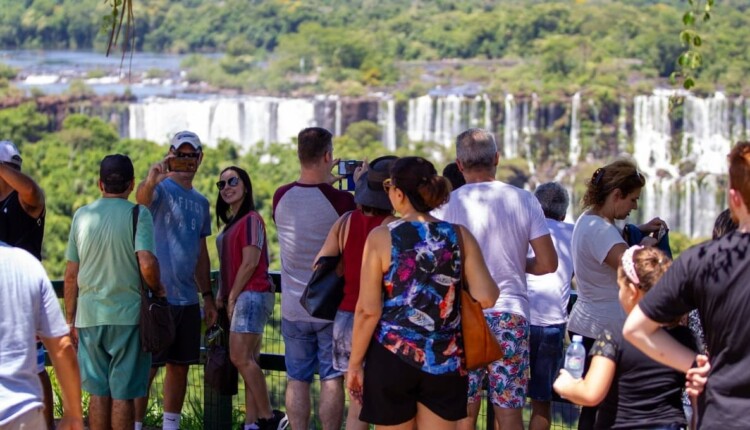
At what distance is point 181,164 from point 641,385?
2.76m

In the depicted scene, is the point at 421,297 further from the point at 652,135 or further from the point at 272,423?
the point at 652,135

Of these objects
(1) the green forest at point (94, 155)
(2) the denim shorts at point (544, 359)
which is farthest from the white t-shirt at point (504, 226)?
(1) the green forest at point (94, 155)

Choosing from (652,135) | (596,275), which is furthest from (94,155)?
(596,275)

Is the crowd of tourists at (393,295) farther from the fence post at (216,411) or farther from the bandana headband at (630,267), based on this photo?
the fence post at (216,411)

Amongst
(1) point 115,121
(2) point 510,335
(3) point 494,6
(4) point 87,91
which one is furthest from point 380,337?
(3) point 494,6

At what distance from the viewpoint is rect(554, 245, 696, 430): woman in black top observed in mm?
3242

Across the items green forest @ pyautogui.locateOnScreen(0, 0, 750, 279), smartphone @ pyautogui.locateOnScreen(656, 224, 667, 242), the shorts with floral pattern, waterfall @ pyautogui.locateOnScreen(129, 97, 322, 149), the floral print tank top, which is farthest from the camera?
waterfall @ pyautogui.locateOnScreen(129, 97, 322, 149)

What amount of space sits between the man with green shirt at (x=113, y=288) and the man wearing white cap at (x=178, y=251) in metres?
0.37

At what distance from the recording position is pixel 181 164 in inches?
211

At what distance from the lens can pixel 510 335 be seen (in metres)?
4.53

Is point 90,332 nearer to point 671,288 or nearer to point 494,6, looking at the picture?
point 671,288

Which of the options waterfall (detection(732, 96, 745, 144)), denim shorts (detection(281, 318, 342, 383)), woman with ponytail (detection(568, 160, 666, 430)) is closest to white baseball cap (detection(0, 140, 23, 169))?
denim shorts (detection(281, 318, 342, 383))

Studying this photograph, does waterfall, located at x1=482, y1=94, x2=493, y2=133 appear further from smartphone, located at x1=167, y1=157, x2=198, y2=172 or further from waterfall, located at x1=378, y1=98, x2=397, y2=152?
smartphone, located at x1=167, y1=157, x2=198, y2=172

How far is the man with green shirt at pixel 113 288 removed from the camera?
4.81m
